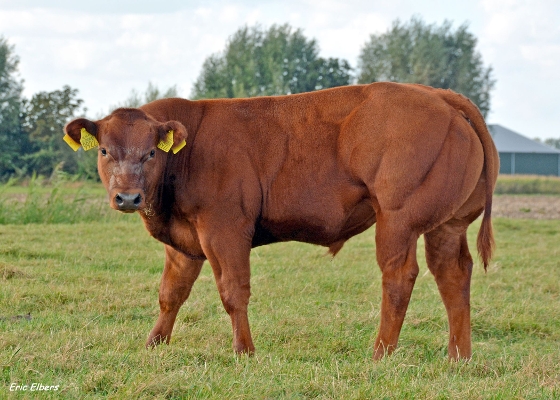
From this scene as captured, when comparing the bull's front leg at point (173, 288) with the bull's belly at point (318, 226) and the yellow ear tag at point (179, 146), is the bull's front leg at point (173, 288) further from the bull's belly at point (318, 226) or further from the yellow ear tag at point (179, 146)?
the yellow ear tag at point (179, 146)

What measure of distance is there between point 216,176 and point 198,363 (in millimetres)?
1565

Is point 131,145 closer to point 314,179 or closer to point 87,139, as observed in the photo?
point 87,139

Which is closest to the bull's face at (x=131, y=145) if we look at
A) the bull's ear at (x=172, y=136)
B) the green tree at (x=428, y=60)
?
the bull's ear at (x=172, y=136)

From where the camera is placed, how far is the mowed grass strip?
451cm

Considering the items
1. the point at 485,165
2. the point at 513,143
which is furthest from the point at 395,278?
the point at 513,143

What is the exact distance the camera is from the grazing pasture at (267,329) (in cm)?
451

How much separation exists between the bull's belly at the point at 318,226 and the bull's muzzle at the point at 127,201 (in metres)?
1.07

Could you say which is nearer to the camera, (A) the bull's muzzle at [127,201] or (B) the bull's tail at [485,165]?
(A) the bull's muzzle at [127,201]

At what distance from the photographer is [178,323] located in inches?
273

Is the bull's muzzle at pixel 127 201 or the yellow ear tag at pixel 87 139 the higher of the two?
the yellow ear tag at pixel 87 139

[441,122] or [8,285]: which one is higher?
[441,122]

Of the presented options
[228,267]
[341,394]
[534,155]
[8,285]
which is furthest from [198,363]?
[534,155]

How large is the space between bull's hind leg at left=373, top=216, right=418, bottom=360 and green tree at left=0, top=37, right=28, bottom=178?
3718 cm

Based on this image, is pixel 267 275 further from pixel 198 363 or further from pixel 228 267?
pixel 198 363
